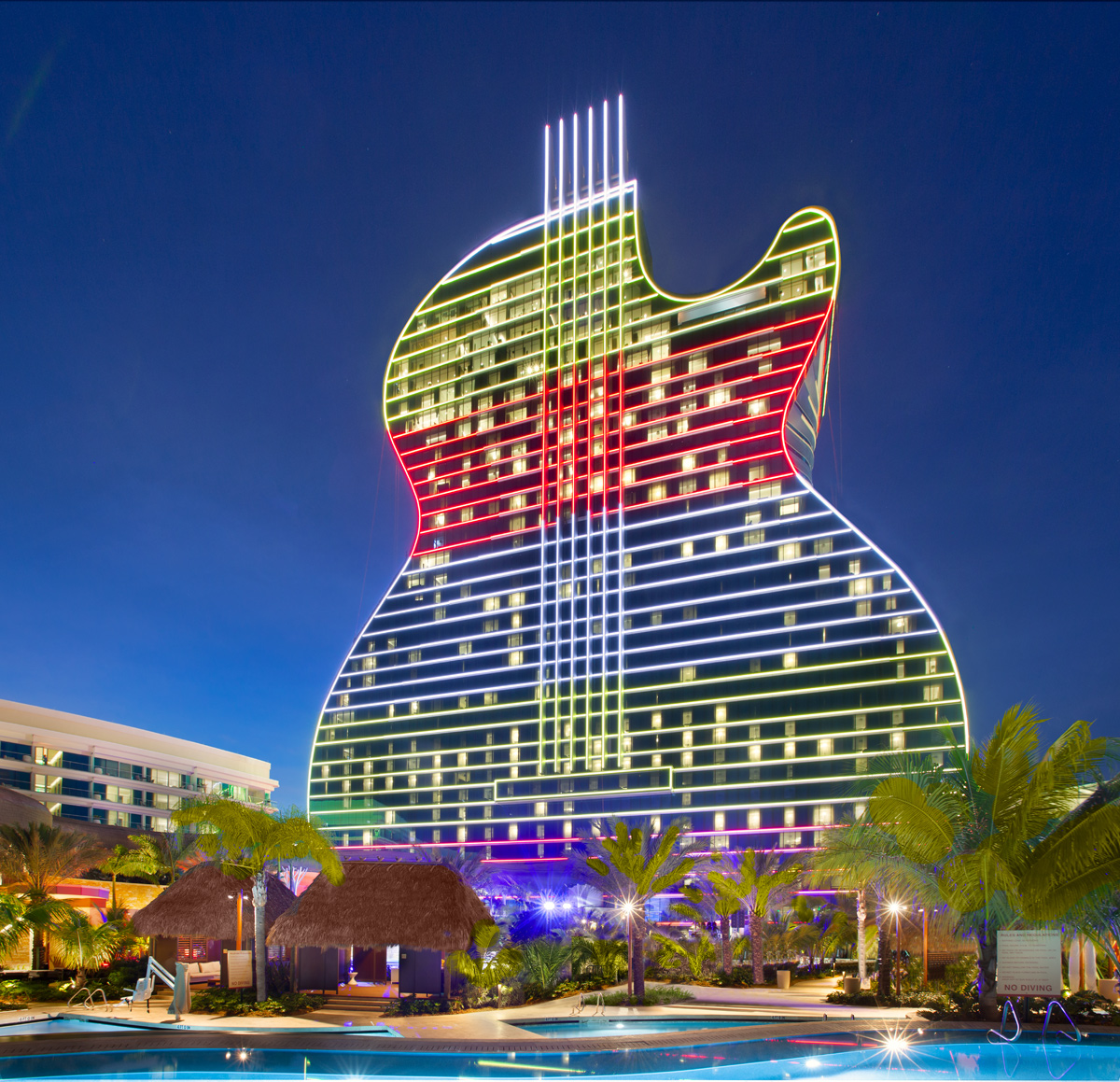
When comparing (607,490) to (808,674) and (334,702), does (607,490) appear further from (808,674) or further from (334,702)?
(334,702)

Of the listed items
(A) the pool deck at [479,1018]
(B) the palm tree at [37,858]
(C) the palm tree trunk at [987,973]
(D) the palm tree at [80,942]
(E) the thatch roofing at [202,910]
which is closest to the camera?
(A) the pool deck at [479,1018]

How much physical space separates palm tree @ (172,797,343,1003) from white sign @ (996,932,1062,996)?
16.3m

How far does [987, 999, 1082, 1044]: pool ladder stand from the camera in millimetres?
21094

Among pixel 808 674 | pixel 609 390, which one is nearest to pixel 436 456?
pixel 609 390

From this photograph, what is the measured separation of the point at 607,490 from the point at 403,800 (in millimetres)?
42768

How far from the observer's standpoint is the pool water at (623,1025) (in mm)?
23234

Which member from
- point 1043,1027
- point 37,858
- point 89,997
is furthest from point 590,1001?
point 37,858

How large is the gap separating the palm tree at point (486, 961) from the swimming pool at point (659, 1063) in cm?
719

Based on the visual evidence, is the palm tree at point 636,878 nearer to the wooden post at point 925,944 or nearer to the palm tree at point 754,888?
the palm tree at point 754,888

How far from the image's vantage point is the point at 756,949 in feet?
120

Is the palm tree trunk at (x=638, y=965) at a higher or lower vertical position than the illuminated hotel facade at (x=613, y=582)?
lower

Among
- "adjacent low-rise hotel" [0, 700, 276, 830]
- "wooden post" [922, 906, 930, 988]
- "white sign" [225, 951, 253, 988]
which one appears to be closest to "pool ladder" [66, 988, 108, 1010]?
"white sign" [225, 951, 253, 988]

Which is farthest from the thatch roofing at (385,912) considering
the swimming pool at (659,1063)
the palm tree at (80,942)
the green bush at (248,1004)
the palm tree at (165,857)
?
the palm tree at (165,857)

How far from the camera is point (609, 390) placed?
369 ft
